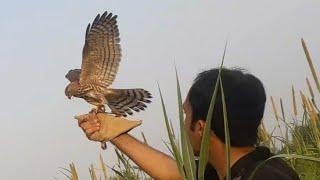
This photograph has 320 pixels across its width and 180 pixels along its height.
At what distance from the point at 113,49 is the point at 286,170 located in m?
0.89

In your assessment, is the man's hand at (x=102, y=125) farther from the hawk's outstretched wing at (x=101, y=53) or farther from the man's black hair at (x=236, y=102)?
the man's black hair at (x=236, y=102)

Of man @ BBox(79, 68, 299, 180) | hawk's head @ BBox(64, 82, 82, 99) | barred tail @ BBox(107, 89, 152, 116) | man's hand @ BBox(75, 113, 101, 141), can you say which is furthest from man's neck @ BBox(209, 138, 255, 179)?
hawk's head @ BBox(64, 82, 82, 99)

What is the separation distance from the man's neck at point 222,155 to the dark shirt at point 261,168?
0.03 metres

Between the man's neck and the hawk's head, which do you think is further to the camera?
the hawk's head

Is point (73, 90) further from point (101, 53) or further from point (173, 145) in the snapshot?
point (173, 145)

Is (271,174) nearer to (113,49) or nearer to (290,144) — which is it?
(113,49)

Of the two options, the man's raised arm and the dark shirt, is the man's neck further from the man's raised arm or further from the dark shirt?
the man's raised arm

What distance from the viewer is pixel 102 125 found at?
253cm

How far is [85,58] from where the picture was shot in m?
2.45

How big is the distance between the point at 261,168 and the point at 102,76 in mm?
778

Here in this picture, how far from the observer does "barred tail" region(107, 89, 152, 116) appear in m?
2.36

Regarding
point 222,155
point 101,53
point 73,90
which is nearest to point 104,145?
point 73,90

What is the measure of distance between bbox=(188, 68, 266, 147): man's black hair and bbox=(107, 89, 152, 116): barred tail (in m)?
0.21

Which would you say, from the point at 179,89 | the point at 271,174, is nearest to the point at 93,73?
Answer: the point at 271,174
